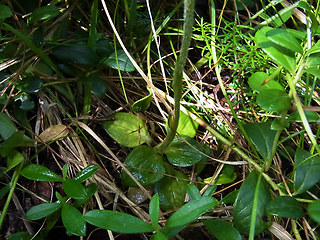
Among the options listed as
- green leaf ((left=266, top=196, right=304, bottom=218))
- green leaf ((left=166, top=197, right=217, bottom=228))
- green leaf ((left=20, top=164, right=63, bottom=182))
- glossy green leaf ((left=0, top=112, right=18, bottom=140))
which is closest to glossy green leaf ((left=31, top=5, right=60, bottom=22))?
glossy green leaf ((left=0, top=112, right=18, bottom=140))

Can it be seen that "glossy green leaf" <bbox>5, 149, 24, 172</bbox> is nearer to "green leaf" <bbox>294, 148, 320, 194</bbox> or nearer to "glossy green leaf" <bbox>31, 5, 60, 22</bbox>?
"glossy green leaf" <bbox>31, 5, 60, 22</bbox>

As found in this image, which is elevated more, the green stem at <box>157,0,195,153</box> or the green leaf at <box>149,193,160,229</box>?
the green stem at <box>157,0,195,153</box>

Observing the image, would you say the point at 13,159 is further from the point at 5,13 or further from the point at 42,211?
the point at 5,13

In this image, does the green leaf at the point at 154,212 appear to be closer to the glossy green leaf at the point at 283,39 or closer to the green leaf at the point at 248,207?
the green leaf at the point at 248,207

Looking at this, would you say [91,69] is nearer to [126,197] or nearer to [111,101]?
[111,101]

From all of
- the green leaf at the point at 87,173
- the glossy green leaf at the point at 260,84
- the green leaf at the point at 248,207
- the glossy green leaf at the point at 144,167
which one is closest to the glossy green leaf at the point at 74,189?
the green leaf at the point at 87,173
